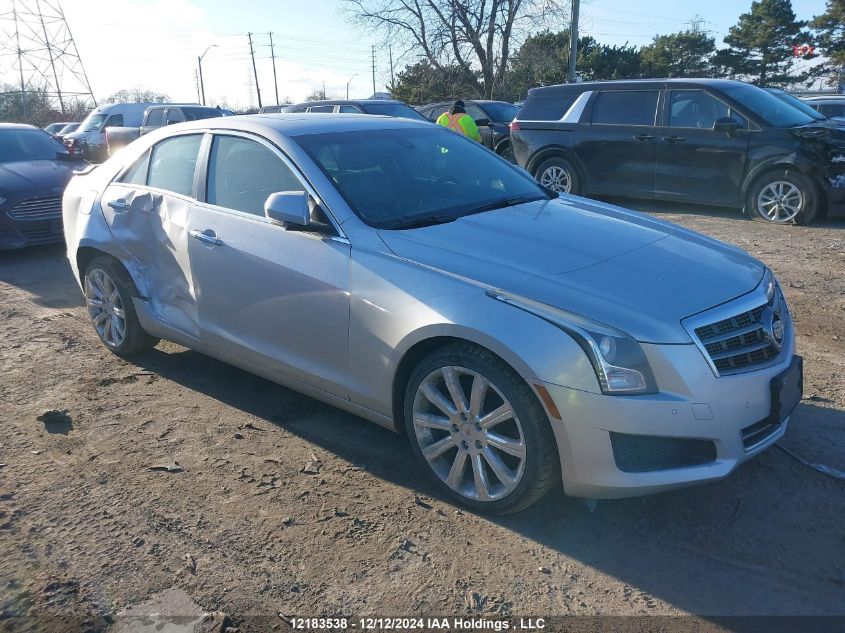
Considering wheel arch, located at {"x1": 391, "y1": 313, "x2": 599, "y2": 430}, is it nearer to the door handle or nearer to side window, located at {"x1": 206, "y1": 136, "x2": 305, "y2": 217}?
side window, located at {"x1": 206, "y1": 136, "x2": 305, "y2": 217}

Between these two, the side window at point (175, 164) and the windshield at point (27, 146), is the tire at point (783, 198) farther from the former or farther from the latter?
the windshield at point (27, 146)

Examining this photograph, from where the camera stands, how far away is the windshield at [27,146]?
9867 mm

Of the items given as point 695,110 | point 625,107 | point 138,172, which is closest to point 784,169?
point 695,110

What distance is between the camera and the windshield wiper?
12.0 ft

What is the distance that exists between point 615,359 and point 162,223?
305 cm

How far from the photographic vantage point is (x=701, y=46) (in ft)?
167

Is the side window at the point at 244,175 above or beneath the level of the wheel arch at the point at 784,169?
above

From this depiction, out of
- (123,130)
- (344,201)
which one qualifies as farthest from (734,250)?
(123,130)

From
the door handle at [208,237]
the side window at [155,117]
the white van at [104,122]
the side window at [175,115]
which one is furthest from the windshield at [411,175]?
the white van at [104,122]

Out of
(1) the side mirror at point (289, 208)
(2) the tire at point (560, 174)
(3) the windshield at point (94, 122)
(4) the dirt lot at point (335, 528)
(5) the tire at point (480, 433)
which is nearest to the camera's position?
(4) the dirt lot at point (335, 528)

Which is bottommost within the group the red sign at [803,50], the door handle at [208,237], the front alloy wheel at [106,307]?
the front alloy wheel at [106,307]

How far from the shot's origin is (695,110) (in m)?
9.84

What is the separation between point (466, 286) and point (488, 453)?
731 millimetres

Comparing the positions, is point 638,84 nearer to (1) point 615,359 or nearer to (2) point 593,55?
(1) point 615,359
